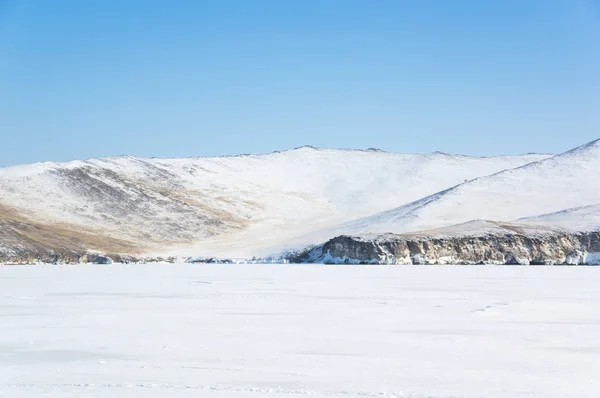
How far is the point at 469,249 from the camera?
54531mm

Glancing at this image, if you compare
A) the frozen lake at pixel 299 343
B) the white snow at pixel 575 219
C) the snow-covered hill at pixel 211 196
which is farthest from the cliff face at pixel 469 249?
the frozen lake at pixel 299 343

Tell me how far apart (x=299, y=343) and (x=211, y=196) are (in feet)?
341

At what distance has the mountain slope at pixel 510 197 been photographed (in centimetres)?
7469

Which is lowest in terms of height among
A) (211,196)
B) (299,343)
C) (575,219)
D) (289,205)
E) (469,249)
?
(299,343)

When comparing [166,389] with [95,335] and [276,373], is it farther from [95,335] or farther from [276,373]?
[95,335]

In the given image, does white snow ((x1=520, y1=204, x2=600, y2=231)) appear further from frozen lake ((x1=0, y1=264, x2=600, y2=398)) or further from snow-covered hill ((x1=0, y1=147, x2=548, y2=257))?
frozen lake ((x1=0, y1=264, x2=600, y2=398))

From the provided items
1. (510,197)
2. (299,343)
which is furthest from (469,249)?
(299,343)

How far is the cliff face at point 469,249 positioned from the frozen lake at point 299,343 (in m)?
25.4

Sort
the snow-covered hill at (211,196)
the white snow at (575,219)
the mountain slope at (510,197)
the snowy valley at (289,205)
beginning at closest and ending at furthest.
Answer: the white snow at (575,219), the snowy valley at (289,205), the mountain slope at (510,197), the snow-covered hill at (211,196)

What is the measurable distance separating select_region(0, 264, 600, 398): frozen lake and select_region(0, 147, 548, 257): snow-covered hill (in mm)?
38922

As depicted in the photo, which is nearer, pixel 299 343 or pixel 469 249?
pixel 299 343

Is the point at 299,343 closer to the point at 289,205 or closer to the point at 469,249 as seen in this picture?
the point at 469,249

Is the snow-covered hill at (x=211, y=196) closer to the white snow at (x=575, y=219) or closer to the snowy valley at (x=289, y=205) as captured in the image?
the snowy valley at (x=289, y=205)

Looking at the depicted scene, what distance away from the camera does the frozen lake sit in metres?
11.3
